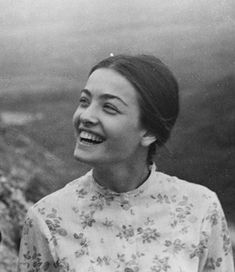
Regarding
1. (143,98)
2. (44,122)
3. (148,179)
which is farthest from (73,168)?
(143,98)

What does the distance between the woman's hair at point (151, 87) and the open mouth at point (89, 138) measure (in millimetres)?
117

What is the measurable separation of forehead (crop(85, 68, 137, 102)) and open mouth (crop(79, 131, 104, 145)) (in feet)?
0.30

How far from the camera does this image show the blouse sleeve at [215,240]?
1.54m

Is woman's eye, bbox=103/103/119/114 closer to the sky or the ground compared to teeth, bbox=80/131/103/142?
closer to the sky

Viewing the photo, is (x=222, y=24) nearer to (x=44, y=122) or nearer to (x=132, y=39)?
(x=132, y=39)

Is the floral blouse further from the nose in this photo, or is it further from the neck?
the nose

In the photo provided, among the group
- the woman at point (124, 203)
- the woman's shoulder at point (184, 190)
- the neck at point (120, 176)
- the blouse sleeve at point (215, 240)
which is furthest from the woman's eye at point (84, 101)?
the blouse sleeve at point (215, 240)


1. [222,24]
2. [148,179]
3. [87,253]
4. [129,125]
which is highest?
[222,24]

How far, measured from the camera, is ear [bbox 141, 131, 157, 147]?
1.49 m

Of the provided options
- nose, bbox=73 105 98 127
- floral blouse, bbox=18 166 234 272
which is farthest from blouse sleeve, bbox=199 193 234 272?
nose, bbox=73 105 98 127

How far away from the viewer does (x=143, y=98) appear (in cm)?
143

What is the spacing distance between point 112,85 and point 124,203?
0.94 feet

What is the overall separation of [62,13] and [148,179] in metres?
0.51

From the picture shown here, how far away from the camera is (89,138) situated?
4.58 feet
